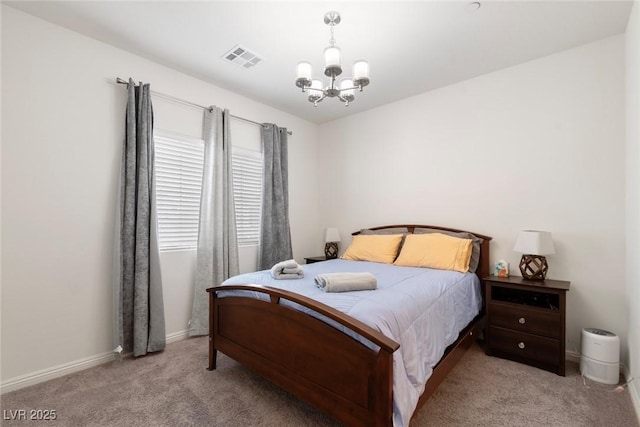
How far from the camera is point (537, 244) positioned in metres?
2.46

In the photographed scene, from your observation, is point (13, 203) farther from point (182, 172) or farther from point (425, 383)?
point (425, 383)

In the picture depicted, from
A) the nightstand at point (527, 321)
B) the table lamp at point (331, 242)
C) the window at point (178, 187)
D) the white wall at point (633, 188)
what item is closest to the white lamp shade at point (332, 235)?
the table lamp at point (331, 242)

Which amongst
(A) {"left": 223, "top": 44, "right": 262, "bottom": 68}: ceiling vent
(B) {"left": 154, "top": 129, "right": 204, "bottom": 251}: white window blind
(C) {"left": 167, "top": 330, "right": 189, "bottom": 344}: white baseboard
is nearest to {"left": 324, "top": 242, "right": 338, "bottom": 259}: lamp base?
(B) {"left": 154, "top": 129, "right": 204, "bottom": 251}: white window blind

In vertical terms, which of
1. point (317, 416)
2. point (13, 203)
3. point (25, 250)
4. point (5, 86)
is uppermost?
point (5, 86)

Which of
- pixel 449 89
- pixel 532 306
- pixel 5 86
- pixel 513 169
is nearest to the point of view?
pixel 5 86

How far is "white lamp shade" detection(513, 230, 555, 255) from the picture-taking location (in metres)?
2.46

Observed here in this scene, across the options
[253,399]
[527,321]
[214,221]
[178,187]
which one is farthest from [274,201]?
[527,321]

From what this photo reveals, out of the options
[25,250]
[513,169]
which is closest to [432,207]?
[513,169]

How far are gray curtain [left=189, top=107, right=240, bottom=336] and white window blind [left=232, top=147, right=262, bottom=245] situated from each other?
25 centimetres

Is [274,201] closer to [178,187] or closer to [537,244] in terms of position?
[178,187]

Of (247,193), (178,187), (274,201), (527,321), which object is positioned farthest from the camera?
(274,201)

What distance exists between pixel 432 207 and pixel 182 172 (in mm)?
2865

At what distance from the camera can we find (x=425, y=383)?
1.67m

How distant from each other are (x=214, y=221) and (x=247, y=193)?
2.07 feet
